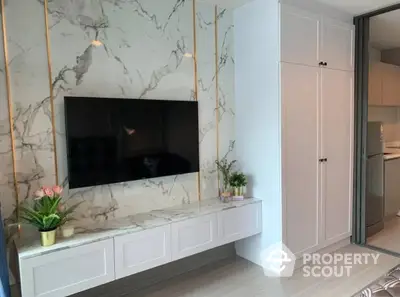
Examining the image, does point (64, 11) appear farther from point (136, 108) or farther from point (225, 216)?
point (225, 216)

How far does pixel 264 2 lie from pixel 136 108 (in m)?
1.50

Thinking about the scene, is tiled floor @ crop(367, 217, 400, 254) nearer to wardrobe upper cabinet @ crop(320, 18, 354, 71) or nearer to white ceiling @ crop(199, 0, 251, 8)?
wardrobe upper cabinet @ crop(320, 18, 354, 71)

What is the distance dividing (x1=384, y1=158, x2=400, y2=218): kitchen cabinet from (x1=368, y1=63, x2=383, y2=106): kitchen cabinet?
88 centimetres

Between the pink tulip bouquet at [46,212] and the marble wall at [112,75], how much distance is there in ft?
0.75

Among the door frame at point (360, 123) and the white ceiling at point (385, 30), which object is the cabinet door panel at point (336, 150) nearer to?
the door frame at point (360, 123)

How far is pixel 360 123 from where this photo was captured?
3512 mm

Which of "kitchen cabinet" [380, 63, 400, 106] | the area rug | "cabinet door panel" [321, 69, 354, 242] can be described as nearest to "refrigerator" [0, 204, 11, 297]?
the area rug

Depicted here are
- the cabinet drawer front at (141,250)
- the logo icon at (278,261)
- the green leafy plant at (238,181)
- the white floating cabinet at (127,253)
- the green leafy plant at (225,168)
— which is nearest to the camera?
the white floating cabinet at (127,253)

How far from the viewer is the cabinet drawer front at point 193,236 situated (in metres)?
2.55

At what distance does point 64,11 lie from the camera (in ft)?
7.70

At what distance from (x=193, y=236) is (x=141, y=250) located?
471 mm

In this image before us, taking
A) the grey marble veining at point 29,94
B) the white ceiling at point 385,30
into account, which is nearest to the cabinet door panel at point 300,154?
the white ceiling at point 385,30

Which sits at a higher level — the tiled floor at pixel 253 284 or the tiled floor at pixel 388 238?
the tiled floor at pixel 388 238

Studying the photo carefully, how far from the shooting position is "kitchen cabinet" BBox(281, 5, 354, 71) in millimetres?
2854
